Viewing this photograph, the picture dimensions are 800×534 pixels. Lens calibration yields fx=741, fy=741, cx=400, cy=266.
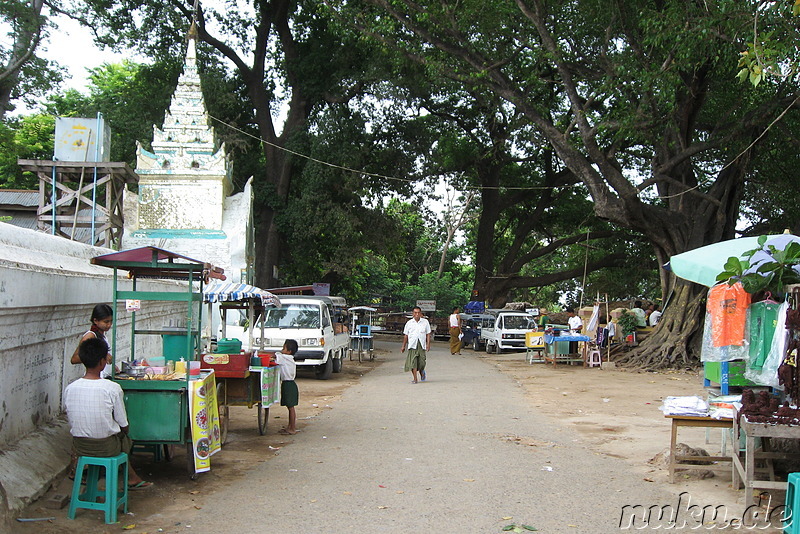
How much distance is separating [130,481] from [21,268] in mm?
2146

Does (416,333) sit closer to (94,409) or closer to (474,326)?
(94,409)

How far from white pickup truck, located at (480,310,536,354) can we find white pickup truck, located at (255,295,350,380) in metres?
12.2

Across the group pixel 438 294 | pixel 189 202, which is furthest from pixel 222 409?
pixel 438 294

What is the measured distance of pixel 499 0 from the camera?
67.5ft

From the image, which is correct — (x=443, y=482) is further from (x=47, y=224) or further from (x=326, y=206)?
(x=326, y=206)

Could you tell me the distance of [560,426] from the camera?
11.2m

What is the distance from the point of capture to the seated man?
237 inches

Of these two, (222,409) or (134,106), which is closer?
(222,409)

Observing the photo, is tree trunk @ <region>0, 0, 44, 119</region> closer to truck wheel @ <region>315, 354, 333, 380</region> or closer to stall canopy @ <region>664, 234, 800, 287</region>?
truck wheel @ <region>315, 354, 333, 380</region>

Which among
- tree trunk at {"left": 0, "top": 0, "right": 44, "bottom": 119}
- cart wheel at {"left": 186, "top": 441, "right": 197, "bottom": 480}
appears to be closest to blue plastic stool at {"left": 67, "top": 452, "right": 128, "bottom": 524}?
cart wheel at {"left": 186, "top": 441, "right": 197, "bottom": 480}

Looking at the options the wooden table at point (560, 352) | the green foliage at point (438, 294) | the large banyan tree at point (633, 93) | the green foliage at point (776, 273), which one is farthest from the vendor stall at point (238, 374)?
the green foliage at point (438, 294)

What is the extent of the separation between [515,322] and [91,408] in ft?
83.6

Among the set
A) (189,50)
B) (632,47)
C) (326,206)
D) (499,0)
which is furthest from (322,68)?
(632,47)

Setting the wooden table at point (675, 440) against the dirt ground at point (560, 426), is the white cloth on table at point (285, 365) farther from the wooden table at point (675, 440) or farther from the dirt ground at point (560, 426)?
the wooden table at point (675, 440)
